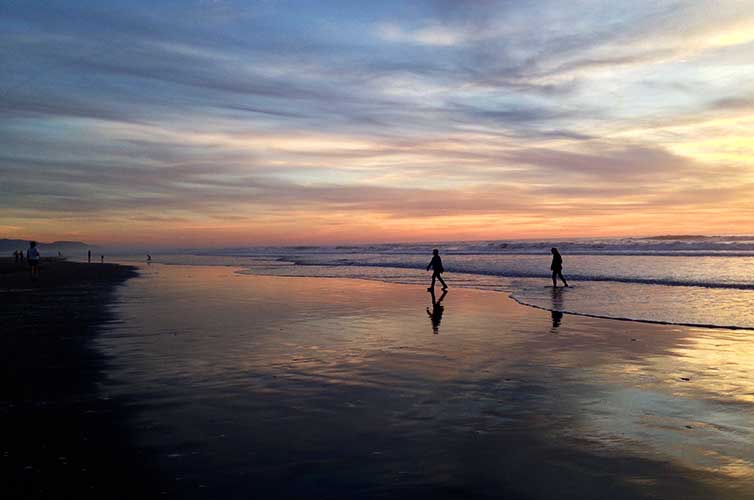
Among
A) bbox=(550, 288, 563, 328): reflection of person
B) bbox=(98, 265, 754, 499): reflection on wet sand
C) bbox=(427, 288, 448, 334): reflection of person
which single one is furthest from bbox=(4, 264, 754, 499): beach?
bbox=(550, 288, 563, 328): reflection of person

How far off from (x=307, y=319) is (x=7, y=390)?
8755mm

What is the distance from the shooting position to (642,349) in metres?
11.8

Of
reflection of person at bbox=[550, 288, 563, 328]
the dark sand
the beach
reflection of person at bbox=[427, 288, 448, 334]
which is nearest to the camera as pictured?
the dark sand

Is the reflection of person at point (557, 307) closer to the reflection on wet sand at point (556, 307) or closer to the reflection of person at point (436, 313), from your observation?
the reflection on wet sand at point (556, 307)

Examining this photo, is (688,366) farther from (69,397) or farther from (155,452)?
(69,397)

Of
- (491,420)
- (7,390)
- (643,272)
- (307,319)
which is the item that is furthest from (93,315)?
(643,272)

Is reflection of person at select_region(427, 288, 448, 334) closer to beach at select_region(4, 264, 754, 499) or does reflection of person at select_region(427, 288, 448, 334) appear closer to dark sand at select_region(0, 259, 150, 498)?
beach at select_region(4, 264, 754, 499)

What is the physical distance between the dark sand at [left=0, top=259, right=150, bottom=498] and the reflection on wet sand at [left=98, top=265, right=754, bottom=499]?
0.43m

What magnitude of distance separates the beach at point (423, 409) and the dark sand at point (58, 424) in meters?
0.09

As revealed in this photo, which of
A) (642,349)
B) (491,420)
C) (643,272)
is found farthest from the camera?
(643,272)

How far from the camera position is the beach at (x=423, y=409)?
5.28m

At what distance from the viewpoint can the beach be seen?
208 inches

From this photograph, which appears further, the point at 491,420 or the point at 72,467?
the point at 491,420

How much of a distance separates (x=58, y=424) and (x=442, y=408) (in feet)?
15.8
